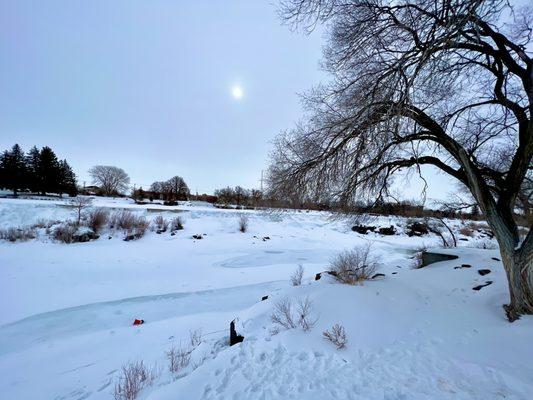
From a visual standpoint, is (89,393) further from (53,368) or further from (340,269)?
(340,269)

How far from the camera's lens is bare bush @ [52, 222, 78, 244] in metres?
15.3

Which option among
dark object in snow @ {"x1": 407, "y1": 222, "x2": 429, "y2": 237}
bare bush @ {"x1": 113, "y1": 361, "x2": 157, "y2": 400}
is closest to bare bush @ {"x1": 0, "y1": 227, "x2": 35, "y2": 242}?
bare bush @ {"x1": 113, "y1": 361, "x2": 157, "y2": 400}

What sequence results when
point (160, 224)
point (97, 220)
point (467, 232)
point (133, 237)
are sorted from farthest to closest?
point (467, 232) < point (160, 224) < point (97, 220) < point (133, 237)

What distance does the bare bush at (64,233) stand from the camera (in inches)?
603

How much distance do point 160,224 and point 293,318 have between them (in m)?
17.0

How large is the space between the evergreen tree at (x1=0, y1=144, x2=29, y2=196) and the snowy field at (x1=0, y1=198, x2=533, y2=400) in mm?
41268

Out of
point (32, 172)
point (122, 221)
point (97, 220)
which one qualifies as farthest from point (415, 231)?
point (32, 172)

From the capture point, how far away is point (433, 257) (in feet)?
30.5

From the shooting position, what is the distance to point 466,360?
3.65 metres

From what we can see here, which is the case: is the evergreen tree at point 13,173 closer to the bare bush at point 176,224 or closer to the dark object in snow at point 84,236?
the dark object in snow at point 84,236

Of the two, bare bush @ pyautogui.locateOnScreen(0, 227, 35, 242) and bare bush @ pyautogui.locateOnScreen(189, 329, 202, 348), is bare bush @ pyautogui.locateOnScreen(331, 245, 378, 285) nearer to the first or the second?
bare bush @ pyautogui.locateOnScreen(189, 329, 202, 348)

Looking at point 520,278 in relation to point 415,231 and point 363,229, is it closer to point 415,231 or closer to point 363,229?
point 363,229

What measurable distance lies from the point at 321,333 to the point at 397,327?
146cm

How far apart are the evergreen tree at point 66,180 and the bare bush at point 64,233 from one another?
36902 mm
